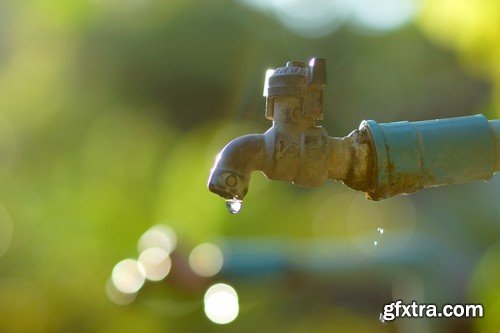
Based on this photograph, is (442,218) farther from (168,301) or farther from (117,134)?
(117,134)

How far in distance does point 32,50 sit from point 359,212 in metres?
10.1

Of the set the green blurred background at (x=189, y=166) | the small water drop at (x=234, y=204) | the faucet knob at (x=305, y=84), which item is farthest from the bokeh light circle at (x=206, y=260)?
the faucet knob at (x=305, y=84)

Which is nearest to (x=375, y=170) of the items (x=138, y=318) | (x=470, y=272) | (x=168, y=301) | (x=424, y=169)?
(x=424, y=169)

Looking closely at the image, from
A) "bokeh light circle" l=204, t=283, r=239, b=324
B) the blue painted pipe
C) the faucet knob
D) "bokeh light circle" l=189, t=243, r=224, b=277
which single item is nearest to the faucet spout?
the faucet knob

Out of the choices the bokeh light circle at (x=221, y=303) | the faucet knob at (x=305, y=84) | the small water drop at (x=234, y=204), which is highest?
the bokeh light circle at (x=221, y=303)

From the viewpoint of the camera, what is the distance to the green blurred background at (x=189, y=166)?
9734 mm

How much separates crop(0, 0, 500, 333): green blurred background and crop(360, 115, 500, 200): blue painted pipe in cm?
545

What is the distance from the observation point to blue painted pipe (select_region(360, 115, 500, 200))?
3.41 m

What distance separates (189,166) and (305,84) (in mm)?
16002

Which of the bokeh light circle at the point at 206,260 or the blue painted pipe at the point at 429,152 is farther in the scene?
the bokeh light circle at the point at 206,260

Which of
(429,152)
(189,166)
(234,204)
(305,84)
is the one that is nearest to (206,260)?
(234,204)

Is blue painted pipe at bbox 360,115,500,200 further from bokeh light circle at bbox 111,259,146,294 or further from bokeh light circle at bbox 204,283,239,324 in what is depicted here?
bokeh light circle at bbox 111,259,146,294

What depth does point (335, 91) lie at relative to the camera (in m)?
20.2

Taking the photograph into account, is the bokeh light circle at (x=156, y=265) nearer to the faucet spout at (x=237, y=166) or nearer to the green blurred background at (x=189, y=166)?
the green blurred background at (x=189, y=166)
